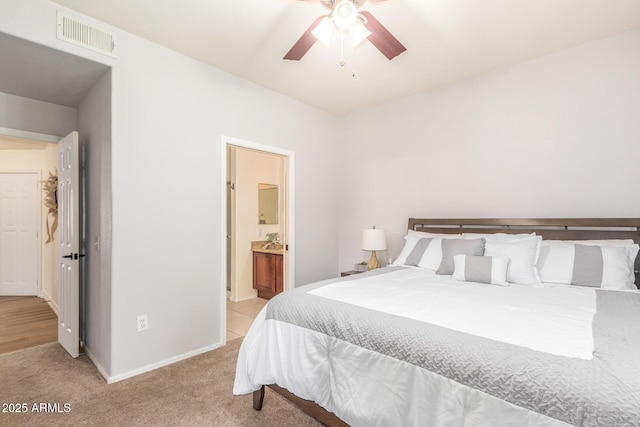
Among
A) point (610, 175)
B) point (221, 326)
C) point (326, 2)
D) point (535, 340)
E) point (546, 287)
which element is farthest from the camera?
point (221, 326)

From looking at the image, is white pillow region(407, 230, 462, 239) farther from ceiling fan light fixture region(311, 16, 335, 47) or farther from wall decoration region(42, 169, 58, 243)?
wall decoration region(42, 169, 58, 243)

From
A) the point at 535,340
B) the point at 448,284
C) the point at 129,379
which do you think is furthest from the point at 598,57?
the point at 129,379

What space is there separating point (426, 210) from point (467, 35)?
5.83ft

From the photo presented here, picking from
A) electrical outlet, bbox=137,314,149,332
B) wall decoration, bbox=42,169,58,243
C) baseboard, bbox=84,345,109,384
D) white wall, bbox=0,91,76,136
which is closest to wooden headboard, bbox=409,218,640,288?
electrical outlet, bbox=137,314,149,332

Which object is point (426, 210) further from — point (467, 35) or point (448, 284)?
point (467, 35)

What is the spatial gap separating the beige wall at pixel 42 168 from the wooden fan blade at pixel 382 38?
16.0 feet

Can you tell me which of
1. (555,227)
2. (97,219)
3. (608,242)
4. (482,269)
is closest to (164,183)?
(97,219)

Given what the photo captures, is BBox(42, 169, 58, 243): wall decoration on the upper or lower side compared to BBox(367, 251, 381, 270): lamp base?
upper

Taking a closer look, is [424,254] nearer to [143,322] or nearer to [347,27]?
[347,27]

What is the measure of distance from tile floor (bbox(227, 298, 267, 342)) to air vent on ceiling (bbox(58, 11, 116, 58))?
276 centimetres

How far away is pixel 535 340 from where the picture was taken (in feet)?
4.19

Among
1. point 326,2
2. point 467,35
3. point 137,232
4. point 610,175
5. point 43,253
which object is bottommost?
point 43,253

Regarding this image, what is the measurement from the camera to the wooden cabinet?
469 centimetres

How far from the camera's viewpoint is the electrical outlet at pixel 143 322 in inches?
102
